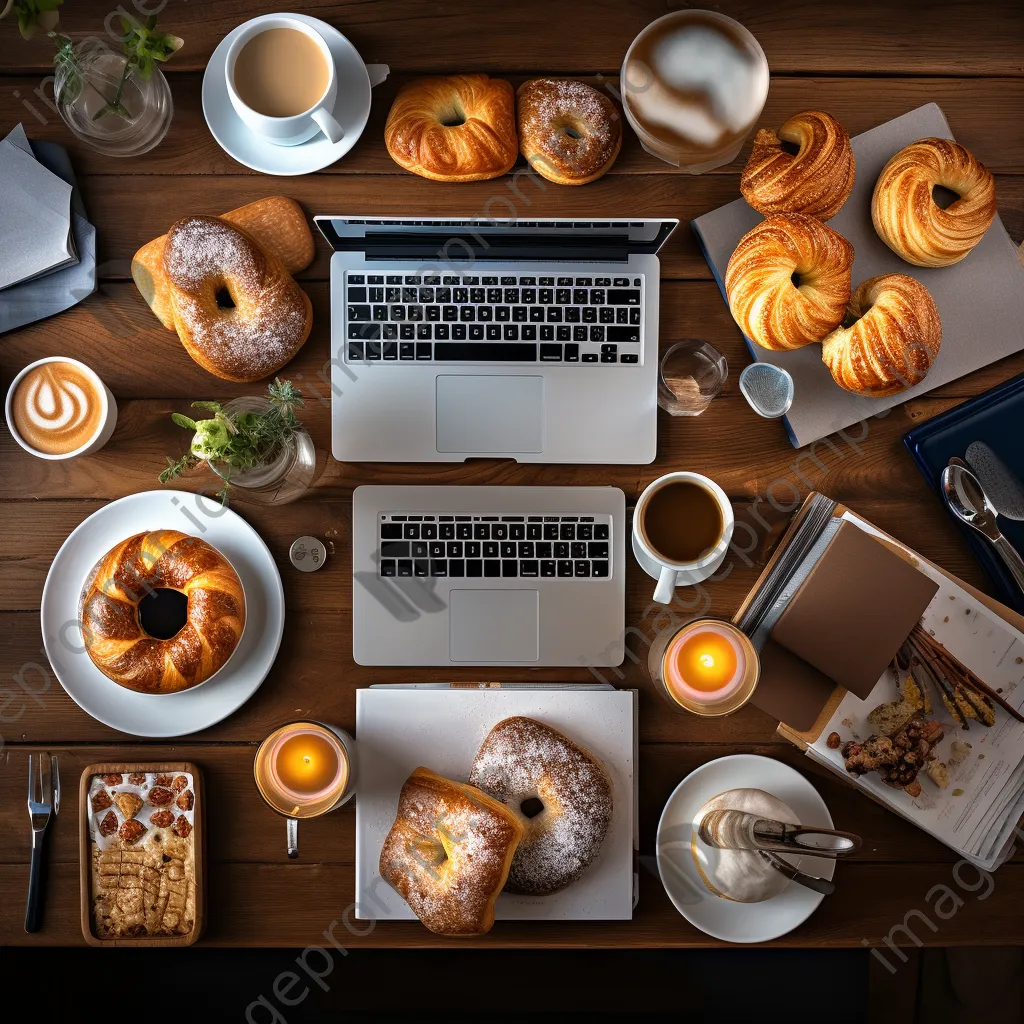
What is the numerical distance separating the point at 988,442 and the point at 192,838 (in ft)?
4.34

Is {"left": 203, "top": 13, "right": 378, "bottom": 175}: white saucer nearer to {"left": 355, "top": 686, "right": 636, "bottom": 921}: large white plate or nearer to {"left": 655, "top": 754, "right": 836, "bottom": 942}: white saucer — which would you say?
{"left": 355, "top": 686, "right": 636, "bottom": 921}: large white plate

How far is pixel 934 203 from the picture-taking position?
3.96 feet

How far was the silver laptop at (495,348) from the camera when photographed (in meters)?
1.20

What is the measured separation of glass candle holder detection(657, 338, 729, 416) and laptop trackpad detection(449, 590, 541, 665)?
357 mm

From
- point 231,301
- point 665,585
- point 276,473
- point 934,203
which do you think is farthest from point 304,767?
point 934,203

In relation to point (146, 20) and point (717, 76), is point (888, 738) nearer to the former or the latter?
point (717, 76)

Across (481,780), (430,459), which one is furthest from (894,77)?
(481,780)

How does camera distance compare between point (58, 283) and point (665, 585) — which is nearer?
point (665, 585)

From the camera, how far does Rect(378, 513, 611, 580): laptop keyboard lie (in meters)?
1.21

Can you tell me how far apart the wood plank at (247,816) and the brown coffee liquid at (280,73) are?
0.94 meters

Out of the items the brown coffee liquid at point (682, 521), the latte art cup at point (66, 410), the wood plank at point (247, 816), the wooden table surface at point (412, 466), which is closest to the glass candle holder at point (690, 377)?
the wooden table surface at point (412, 466)

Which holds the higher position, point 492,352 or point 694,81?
point 694,81

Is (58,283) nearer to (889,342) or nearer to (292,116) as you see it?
(292,116)

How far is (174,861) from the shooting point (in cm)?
119
